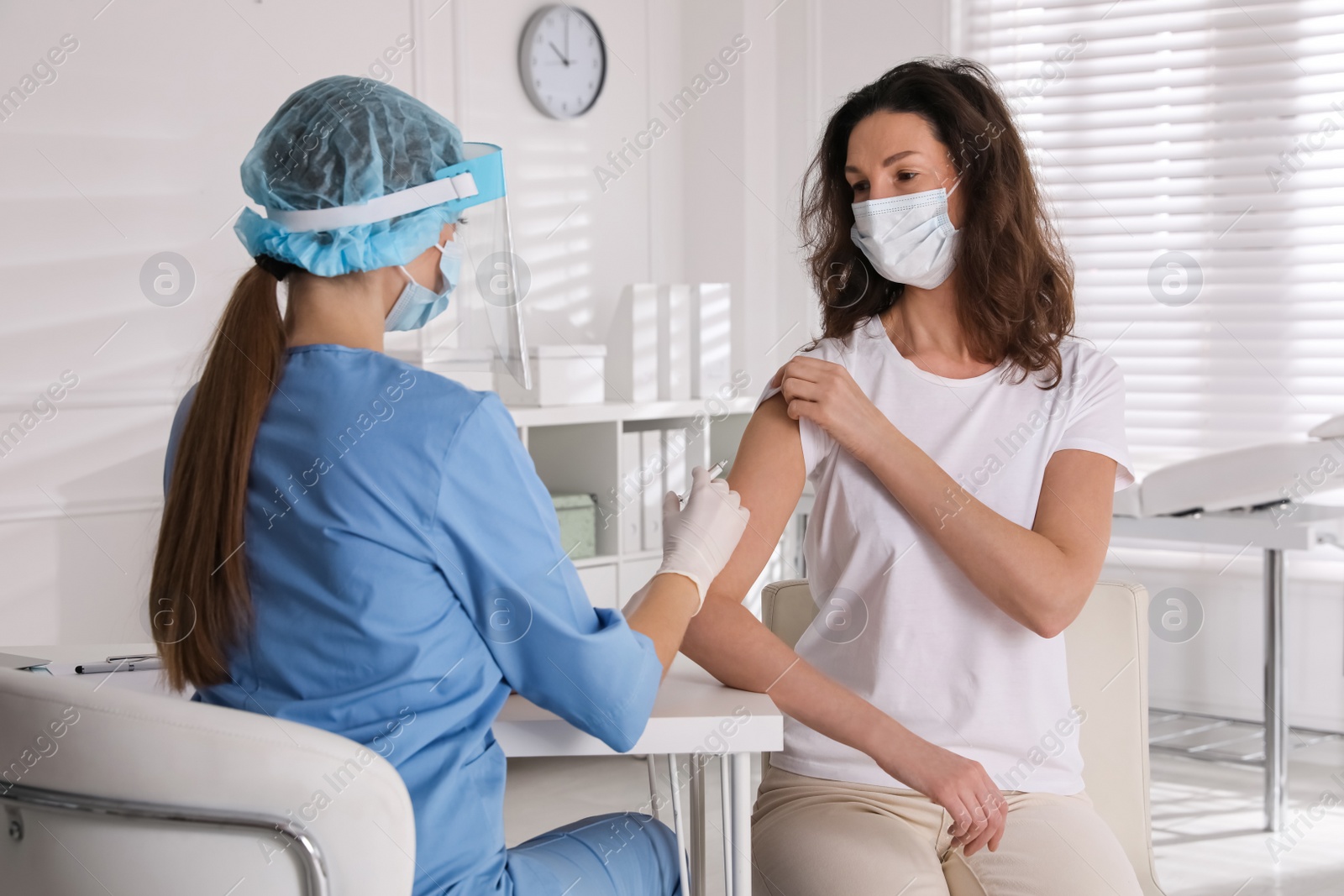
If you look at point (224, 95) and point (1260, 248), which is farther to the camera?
point (1260, 248)

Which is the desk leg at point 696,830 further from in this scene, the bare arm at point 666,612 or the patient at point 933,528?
the bare arm at point 666,612

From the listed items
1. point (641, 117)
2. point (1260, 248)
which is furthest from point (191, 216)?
point (1260, 248)

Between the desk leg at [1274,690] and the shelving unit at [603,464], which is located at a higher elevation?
the shelving unit at [603,464]

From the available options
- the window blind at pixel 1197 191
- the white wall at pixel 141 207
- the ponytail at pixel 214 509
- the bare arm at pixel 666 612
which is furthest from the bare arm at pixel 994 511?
the window blind at pixel 1197 191

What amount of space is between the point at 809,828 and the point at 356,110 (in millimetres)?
822

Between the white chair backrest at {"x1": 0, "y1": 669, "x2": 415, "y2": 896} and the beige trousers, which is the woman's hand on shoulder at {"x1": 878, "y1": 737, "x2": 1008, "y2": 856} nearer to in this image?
the beige trousers

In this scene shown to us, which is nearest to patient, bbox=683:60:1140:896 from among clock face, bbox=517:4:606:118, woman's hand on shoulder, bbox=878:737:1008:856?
woman's hand on shoulder, bbox=878:737:1008:856

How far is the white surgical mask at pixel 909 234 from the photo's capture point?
1406mm

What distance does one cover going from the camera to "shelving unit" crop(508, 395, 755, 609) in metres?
3.22

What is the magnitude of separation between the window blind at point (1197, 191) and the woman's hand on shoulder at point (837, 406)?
263 cm

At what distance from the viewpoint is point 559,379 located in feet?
10.3

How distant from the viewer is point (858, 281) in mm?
1521

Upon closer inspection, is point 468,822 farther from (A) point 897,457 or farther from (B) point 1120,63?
(B) point 1120,63

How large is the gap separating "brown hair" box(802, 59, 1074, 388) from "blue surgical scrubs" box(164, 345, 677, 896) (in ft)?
2.09
